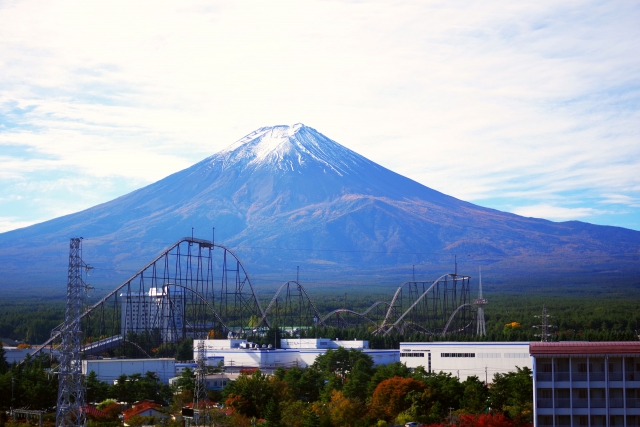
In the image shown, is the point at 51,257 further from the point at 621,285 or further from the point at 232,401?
the point at 232,401

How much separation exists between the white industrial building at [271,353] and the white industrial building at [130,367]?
4384 millimetres

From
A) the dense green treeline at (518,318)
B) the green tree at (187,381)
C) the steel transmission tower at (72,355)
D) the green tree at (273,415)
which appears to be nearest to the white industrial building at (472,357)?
the dense green treeline at (518,318)

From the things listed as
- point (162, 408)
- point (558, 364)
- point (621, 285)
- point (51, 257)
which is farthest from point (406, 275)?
point (558, 364)

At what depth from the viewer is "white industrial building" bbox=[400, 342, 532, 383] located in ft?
173

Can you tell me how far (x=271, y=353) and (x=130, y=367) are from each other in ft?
32.8

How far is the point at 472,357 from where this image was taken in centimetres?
5400

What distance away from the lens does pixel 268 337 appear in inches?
2571

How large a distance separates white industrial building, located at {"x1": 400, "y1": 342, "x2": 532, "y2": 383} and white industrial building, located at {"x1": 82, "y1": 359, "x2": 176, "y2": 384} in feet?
45.2

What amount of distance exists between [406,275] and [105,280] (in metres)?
58.8

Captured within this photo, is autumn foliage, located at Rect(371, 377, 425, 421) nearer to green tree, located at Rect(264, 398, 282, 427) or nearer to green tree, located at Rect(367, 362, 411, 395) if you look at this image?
green tree, located at Rect(367, 362, 411, 395)

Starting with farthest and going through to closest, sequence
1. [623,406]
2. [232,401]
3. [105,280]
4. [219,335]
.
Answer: [105,280], [219,335], [232,401], [623,406]

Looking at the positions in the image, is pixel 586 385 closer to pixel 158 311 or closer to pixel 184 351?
pixel 184 351

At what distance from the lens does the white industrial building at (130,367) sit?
168 ft

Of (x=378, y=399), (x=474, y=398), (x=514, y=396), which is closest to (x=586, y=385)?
(x=514, y=396)
